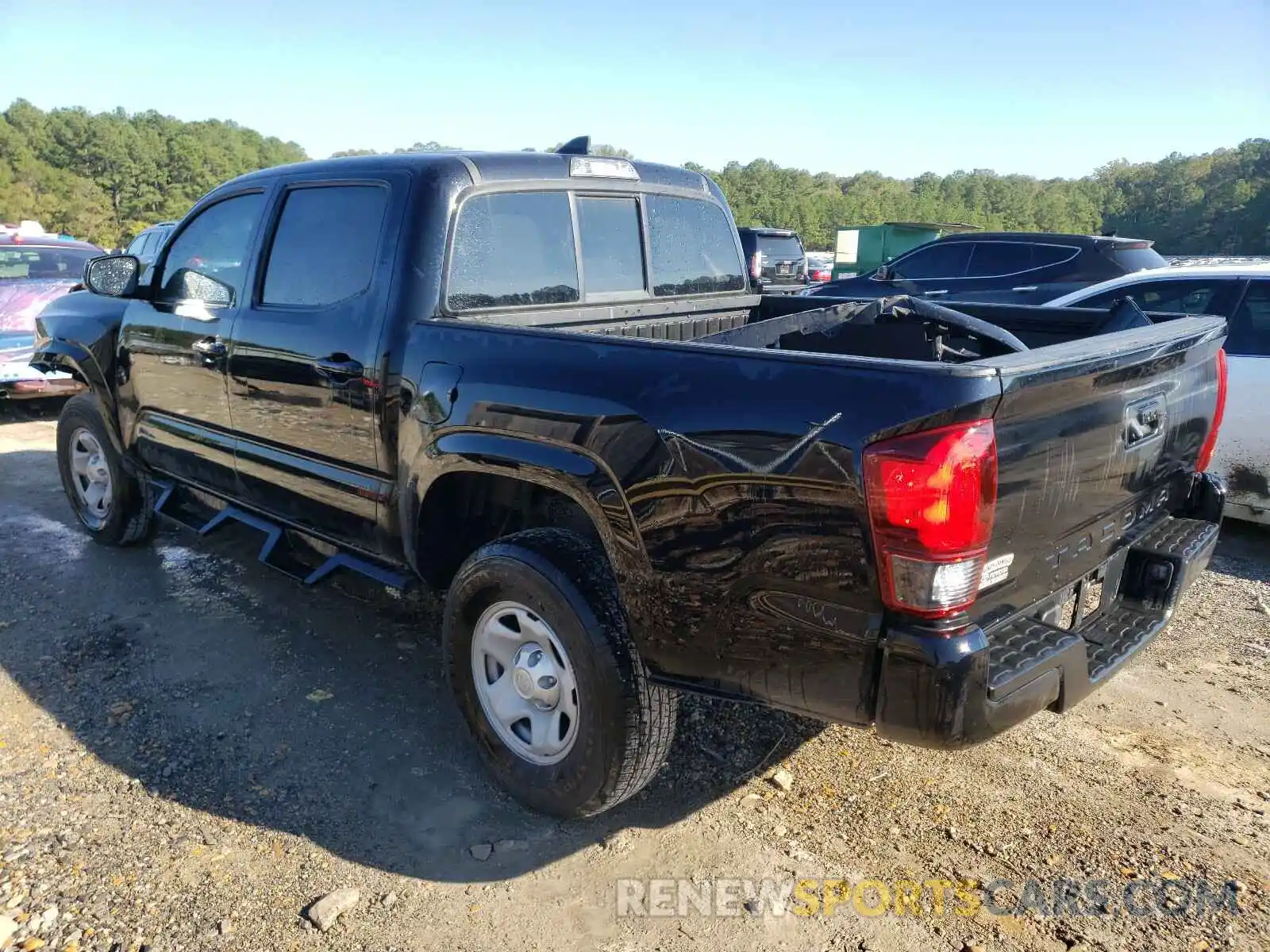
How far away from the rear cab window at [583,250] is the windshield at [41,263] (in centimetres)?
741

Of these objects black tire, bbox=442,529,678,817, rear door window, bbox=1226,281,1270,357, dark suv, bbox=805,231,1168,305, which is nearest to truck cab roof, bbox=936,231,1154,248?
dark suv, bbox=805,231,1168,305

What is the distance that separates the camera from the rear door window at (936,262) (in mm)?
10641

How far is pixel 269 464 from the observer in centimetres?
379

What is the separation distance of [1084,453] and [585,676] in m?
1.45

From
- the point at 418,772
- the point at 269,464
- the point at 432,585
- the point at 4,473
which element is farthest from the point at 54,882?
the point at 4,473

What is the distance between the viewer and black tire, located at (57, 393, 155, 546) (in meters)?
4.96

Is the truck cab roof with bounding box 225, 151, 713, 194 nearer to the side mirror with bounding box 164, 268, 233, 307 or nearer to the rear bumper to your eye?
the side mirror with bounding box 164, 268, 233, 307

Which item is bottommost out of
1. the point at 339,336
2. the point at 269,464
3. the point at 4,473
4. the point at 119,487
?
the point at 4,473

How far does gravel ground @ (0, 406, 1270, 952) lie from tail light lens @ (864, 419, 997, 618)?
0.97 m

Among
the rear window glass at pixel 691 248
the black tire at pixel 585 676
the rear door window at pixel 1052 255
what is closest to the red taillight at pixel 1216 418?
the rear window glass at pixel 691 248

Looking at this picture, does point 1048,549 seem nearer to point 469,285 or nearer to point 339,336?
point 469,285

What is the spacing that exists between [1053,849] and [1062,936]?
36 centimetres

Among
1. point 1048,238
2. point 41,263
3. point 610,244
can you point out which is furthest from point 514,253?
point 1048,238

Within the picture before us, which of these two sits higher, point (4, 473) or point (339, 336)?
point (339, 336)
